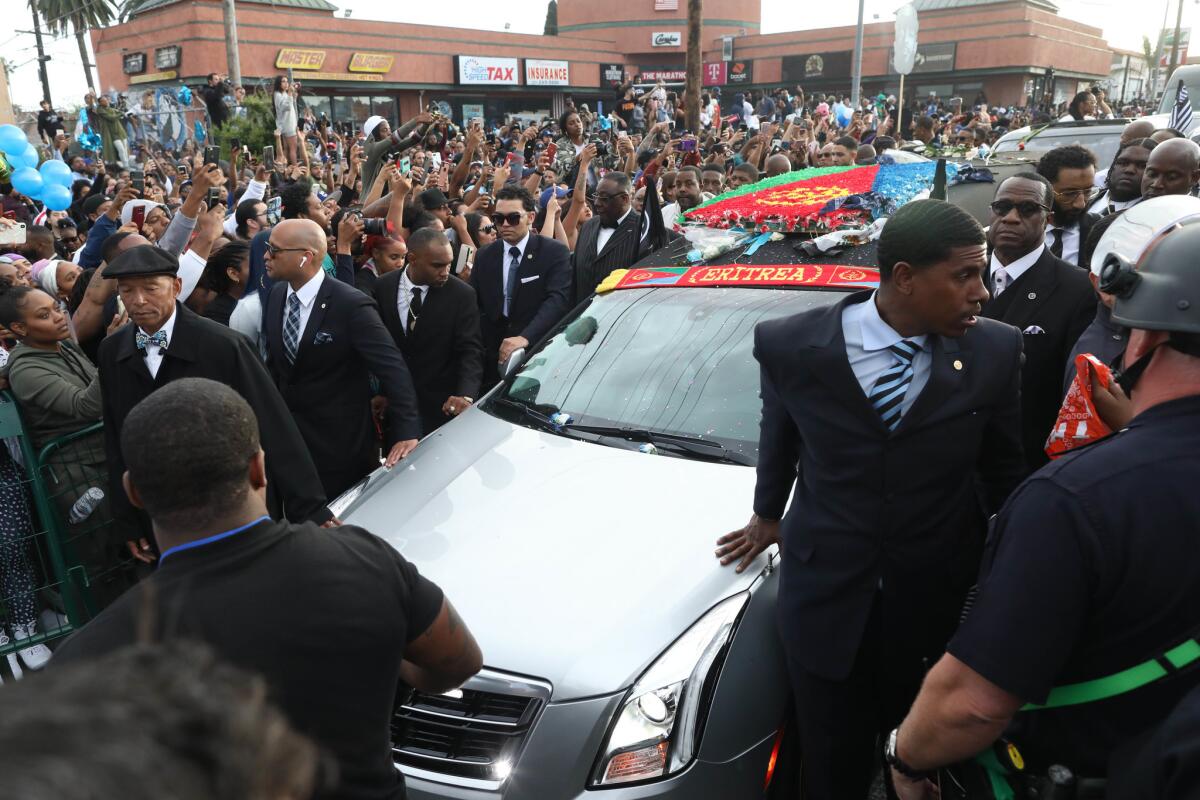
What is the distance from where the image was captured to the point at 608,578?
8.73 feet

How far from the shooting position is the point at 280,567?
156cm

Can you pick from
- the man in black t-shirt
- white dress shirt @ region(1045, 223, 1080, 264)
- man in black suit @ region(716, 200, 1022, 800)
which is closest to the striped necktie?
man in black suit @ region(716, 200, 1022, 800)

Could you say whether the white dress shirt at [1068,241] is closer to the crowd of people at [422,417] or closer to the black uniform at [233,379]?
the crowd of people at [422,417]

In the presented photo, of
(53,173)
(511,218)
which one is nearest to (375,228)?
(511,218)

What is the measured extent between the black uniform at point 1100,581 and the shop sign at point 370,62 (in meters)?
34.1

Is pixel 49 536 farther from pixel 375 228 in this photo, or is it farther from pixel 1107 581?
pixel 1107 581

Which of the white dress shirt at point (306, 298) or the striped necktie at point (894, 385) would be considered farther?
the white dress shirt at point (306, 298)

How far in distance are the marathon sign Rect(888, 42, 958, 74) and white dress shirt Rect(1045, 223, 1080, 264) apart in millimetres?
37867

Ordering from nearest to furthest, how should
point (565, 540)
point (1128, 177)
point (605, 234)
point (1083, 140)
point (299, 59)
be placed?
point (565, 540) < point (1128, 177) < point (605, 234) < point (1083, 140) < point (299, 59)

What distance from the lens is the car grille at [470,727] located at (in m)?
2.42

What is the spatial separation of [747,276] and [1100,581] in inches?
107

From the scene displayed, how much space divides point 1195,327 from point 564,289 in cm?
440

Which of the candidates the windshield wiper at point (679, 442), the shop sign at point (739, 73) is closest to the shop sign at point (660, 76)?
the shop sign at point (739, 73)

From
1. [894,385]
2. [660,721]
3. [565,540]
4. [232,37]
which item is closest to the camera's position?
[660,721]
